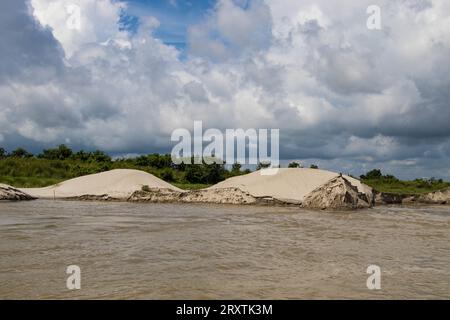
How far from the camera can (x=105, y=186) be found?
28188 mm

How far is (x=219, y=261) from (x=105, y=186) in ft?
73.3

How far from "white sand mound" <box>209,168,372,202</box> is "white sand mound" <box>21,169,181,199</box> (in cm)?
437

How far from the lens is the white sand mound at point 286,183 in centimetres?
2456

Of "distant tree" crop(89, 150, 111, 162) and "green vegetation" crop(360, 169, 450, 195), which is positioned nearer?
"green vegetation" crop(360, 169, 450, 195)

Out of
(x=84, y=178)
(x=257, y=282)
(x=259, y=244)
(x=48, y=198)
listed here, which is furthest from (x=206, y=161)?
(x=257, y=282)

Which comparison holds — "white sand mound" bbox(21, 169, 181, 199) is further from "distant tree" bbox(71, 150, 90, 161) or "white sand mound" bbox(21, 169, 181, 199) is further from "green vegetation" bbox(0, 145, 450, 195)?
"distant tree" bbox(71, 150, 90, 161)

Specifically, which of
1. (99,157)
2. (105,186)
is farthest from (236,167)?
(105,186)

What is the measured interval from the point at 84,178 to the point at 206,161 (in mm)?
12922

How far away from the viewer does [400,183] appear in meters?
41.5

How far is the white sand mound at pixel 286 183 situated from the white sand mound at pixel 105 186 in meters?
4.37

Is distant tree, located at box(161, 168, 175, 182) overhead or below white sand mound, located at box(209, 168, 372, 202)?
overhead

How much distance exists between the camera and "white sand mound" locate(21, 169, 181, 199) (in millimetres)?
26891

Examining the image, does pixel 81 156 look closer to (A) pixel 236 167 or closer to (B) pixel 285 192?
(A) pixel 236 167

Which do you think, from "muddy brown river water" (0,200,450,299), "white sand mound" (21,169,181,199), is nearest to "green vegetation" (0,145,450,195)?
"white sand mound" (21,169,181,199)
